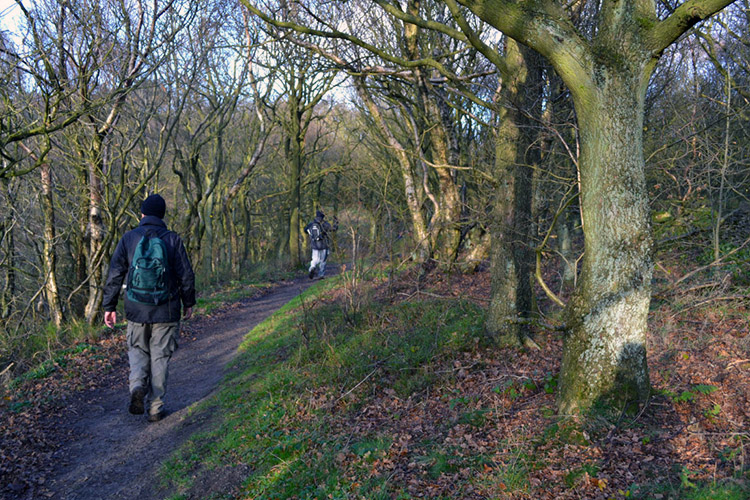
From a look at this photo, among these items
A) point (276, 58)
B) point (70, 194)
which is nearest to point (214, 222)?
point (276, 58)

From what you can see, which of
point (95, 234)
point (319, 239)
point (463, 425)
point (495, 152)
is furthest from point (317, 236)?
point (463, 425)

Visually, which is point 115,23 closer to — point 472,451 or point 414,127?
point 414,127

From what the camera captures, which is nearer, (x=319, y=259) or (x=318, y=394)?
(x=318, y=394)

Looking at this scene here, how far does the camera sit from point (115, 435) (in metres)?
5.75

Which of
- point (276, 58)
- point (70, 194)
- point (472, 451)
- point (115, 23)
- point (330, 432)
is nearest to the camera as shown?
point (472, 451)

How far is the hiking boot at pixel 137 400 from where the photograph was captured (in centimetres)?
600

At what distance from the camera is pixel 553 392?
4949 mm

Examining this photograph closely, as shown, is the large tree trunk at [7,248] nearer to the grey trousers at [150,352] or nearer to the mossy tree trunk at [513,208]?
the grey trousers at [150,352]

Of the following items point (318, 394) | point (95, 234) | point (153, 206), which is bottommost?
point (318, 394)

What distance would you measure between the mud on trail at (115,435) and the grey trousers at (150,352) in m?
0.46

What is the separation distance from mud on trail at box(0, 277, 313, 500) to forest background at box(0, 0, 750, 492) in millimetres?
2077

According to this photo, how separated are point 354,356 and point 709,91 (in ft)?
27.2

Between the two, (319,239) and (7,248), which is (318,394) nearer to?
(7,248)

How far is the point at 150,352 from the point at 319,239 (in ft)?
33.3
